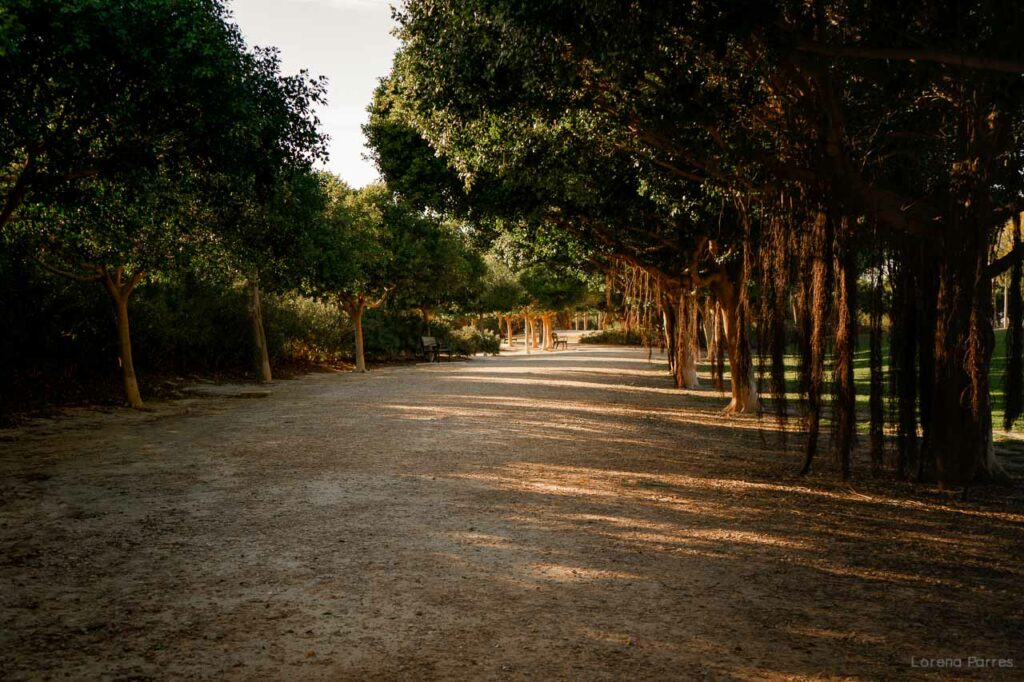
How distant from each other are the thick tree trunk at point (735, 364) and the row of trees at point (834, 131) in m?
6.09

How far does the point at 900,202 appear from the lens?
28.6 feet

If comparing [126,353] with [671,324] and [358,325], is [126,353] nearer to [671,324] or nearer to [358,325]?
[358,325]

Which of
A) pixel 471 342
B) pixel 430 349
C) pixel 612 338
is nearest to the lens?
pixel 430 349

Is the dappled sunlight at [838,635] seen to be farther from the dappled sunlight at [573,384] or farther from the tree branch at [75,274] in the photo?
the dappled sunlight at [573,384]

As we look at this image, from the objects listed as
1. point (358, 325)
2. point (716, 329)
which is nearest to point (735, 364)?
point (716, 329)

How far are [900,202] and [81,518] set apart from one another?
9186 millimetres

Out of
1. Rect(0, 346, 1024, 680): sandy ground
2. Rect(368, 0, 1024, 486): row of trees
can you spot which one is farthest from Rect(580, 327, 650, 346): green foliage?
Rect(368, 0, 1024, 486): row of trees

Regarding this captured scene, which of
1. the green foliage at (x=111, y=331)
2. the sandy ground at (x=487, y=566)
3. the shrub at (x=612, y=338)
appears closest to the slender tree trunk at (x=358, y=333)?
the green foliage at (x=111, y=331)

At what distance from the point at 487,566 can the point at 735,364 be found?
12.2 metres

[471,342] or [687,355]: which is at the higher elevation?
[471,342]

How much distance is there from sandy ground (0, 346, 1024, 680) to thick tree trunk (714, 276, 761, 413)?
15.3ft

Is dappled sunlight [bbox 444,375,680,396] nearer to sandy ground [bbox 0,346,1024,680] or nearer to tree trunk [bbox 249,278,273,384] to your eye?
tree trunk [bbox 249,278,273,384]

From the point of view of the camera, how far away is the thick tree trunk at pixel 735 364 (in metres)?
16.8

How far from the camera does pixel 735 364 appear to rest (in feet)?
55.9
